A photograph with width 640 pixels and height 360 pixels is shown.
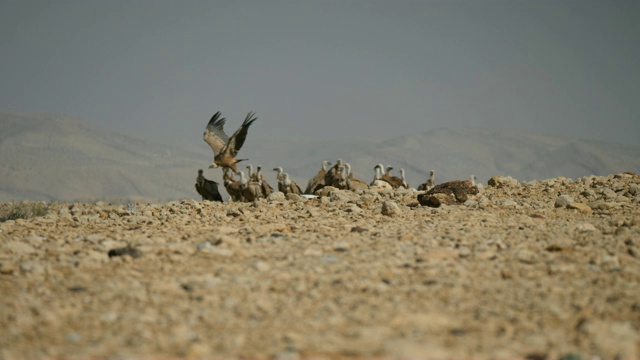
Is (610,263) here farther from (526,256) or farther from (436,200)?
(436,200)

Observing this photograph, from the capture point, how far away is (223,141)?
745 inches

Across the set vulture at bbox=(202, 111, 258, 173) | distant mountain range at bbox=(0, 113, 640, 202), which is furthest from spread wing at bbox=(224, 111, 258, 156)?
distant mountain range at bbox=(0, 113, 640, 202)

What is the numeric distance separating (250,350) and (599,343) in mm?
1778

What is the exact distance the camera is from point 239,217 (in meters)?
9.83

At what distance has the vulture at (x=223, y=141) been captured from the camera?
713 inches

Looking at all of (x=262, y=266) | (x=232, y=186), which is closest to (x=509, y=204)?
(x=262, y=266)

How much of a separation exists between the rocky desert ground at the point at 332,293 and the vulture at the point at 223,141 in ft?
33.4

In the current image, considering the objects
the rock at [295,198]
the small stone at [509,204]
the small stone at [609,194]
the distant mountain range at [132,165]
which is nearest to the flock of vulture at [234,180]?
the rock at [295,198]

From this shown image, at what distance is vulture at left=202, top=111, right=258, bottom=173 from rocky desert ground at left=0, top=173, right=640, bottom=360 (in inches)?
401

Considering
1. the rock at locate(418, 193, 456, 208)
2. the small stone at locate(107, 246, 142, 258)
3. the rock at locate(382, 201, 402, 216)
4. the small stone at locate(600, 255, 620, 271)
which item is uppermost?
the rock at locate(418, 193, 456, 208)

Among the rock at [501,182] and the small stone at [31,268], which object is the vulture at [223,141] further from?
the small stone at [31,268]

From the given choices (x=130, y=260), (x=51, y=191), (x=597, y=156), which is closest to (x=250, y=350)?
(x=130, y=260)

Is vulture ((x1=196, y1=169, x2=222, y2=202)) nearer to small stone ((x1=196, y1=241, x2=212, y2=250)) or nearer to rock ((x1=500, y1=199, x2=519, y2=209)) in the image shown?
rock ((x1=500, y1=199, x2=519, y2=209))

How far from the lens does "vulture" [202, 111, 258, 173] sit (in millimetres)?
18109
